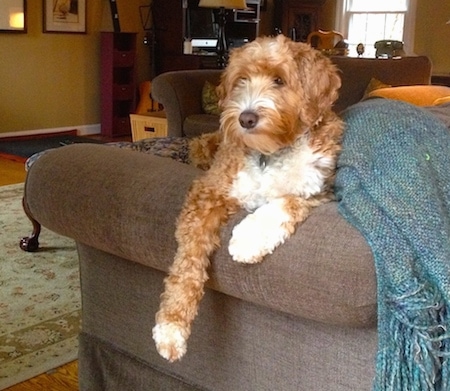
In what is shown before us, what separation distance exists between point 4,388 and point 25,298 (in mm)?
697

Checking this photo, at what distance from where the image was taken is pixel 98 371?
1948 millimetres

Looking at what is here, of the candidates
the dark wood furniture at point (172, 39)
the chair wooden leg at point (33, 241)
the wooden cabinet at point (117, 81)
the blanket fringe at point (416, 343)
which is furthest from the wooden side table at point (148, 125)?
the blanket fringe at point (416, 343)

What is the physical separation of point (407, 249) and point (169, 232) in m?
0.52

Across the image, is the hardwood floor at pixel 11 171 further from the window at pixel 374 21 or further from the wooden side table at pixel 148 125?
the window at pixel 374 21

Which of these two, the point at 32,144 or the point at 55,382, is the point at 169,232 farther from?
the point at 32,144

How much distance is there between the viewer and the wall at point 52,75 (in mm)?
6457

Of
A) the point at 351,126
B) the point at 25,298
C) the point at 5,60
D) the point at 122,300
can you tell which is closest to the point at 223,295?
the point at 122,300

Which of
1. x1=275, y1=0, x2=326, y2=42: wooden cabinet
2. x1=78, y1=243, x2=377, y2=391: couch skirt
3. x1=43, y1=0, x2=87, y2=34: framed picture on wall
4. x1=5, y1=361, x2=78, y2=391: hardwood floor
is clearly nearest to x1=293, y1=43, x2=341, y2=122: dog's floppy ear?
x1=78, y1=243, x2=377, y2=391: couch skirt

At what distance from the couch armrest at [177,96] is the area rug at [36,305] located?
4.20 feet

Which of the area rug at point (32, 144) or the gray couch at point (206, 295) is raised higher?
the gray couch at point (206, 295)

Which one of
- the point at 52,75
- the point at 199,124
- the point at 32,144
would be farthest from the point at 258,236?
the point at 52,75

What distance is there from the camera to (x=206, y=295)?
5.41ft

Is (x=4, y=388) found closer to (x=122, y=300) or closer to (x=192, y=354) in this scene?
(x=122, y=300)

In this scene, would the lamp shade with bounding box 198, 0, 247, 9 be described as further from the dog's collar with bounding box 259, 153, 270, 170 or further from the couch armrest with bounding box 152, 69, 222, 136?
the dog's collar with bounding box 259, 153, 270, 170
